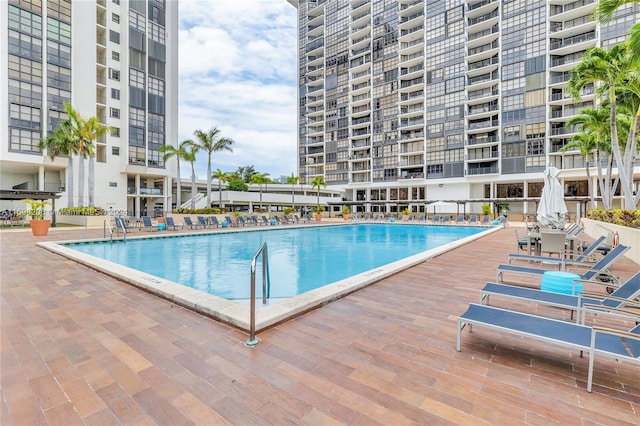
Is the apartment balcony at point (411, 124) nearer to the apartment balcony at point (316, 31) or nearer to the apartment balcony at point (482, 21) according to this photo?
the apartment balcony at point (482, 21)

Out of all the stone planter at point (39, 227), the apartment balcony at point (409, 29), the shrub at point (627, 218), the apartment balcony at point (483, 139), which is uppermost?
the apartment balcony at point (409, 29)

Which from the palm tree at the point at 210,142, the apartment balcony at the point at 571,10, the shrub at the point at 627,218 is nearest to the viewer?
the shrub at the point at 627,218

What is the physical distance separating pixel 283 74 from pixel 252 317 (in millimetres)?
81107

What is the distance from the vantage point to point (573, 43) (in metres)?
35.8

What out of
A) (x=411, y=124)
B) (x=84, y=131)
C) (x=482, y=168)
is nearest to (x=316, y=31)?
(x=411, y=124)

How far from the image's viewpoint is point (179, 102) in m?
41.1

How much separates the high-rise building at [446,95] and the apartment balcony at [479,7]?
4.9 inches

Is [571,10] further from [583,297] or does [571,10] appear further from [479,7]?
[583,297]

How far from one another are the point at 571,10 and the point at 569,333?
4831cm

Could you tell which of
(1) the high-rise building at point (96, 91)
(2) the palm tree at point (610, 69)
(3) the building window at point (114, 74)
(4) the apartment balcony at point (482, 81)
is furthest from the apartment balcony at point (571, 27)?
(3) the building window at point (114, 74)

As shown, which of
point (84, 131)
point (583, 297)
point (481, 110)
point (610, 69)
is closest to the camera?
point (583, 297)

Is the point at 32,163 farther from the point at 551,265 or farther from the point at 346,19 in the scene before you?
the point at 346,19

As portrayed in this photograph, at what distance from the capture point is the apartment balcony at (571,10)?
113 ft

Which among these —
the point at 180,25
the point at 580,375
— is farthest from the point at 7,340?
the point at 180,25
